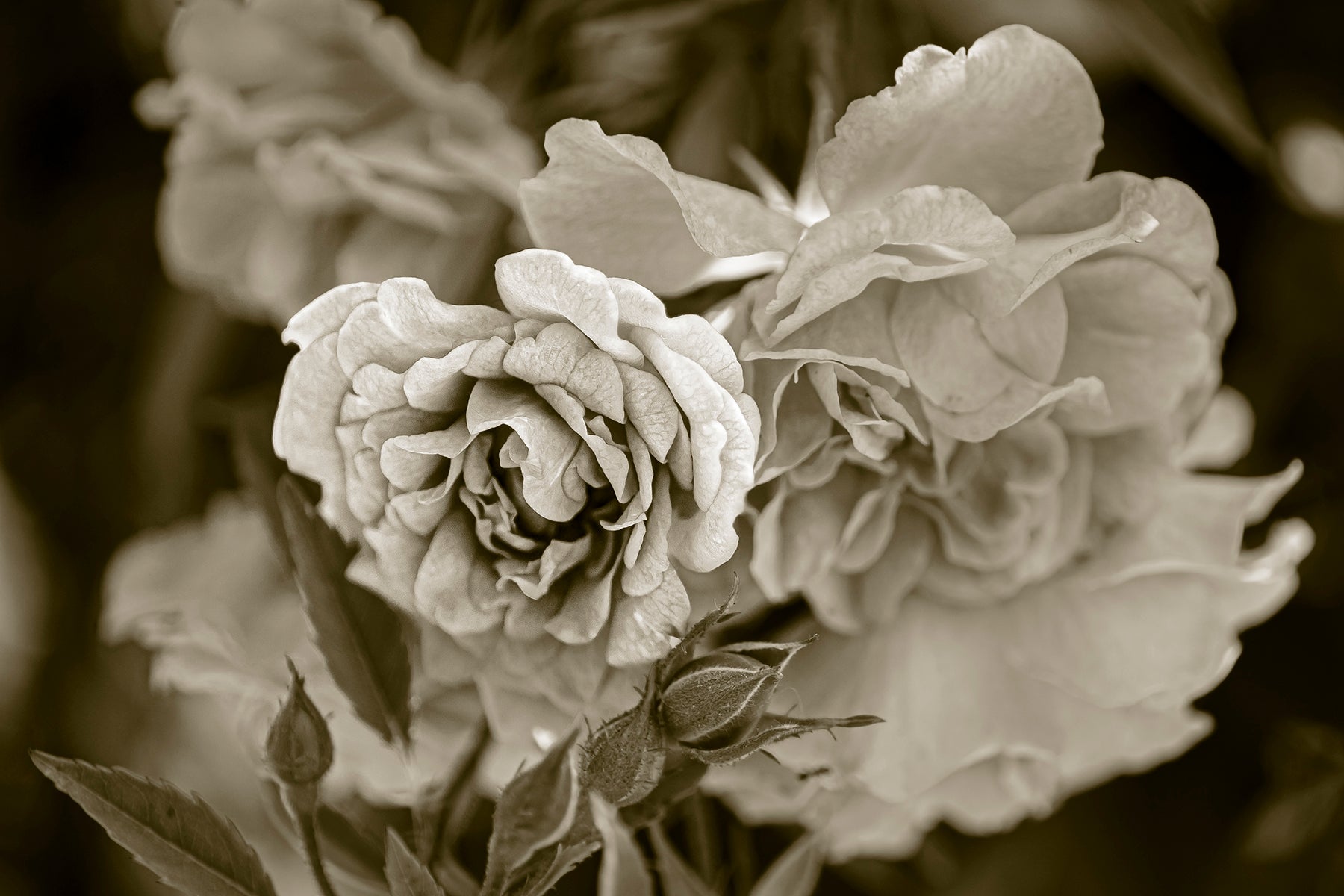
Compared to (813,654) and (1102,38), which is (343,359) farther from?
(1102,38)

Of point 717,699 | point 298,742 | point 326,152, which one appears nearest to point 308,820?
point 298,742

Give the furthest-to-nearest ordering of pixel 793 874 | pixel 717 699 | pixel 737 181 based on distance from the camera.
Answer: pixel 737 181 → pixel 793 874 → pixel 717 699

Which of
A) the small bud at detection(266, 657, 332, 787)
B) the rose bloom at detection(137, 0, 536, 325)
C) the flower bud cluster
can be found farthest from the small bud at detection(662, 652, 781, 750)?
the rose bloom at detection(137, 0, 536, 325)

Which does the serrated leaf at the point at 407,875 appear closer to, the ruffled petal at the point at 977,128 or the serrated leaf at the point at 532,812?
the serrated leaf at the point at 532,812

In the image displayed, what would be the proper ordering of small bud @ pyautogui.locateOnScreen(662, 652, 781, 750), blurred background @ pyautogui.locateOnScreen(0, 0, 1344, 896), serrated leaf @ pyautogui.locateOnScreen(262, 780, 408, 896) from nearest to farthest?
small bud @ pyautogui.locateOnScreen(662, 652, 781, 750)
serrated leaf @ pyautogui.locateOnScreen(262, 780, 408, 896)
blurred background @ pyautogui.locateOnScreen(0, 0, 1344, 896)

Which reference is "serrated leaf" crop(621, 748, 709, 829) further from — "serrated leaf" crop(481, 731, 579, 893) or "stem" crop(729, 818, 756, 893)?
"stem" crop(729, 818, 756, 893)

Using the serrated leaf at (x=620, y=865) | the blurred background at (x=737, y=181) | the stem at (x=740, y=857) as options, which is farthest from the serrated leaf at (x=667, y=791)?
the blurred background at (x=737, y=181)

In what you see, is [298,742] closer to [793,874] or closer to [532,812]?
[532,812]
